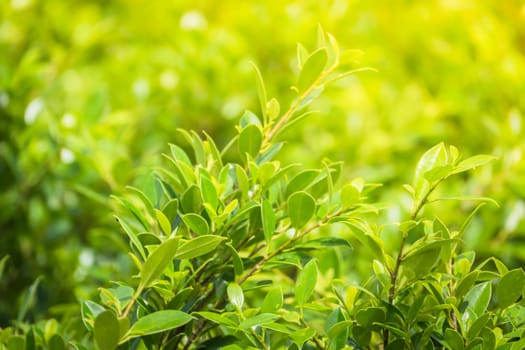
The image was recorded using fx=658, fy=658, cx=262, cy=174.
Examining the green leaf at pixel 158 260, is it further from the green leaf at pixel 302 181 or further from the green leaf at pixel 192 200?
the green leaf at pixel 302 181

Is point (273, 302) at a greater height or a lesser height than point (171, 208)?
lesser

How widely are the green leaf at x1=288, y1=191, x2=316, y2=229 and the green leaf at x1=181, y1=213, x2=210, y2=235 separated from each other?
0.14 metres

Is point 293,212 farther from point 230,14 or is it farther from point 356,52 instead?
point 230,14

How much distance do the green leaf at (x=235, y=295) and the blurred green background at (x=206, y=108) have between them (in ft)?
1.98

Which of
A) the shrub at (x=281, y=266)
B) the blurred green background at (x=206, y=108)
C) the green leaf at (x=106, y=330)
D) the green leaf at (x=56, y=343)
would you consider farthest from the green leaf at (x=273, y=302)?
the blurred green background at (x=206, y=108)

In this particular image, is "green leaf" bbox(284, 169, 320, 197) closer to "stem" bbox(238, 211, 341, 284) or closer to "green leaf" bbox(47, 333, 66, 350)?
"stem" bbox(238, 211, 341, 284)

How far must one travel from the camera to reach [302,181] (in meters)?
1.11

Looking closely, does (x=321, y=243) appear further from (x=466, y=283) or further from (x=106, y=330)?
(x=106, y=330)

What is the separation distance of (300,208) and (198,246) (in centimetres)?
20

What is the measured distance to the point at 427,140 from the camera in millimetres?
2539

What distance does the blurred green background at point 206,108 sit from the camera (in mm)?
1929

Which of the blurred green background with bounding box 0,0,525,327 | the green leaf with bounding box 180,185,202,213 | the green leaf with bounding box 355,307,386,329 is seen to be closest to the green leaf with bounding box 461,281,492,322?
the green leaf with bounding box 355,307,386,329

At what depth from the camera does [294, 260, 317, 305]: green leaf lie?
1.01 meters

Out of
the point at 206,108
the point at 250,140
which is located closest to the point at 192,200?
the point at 250,140
